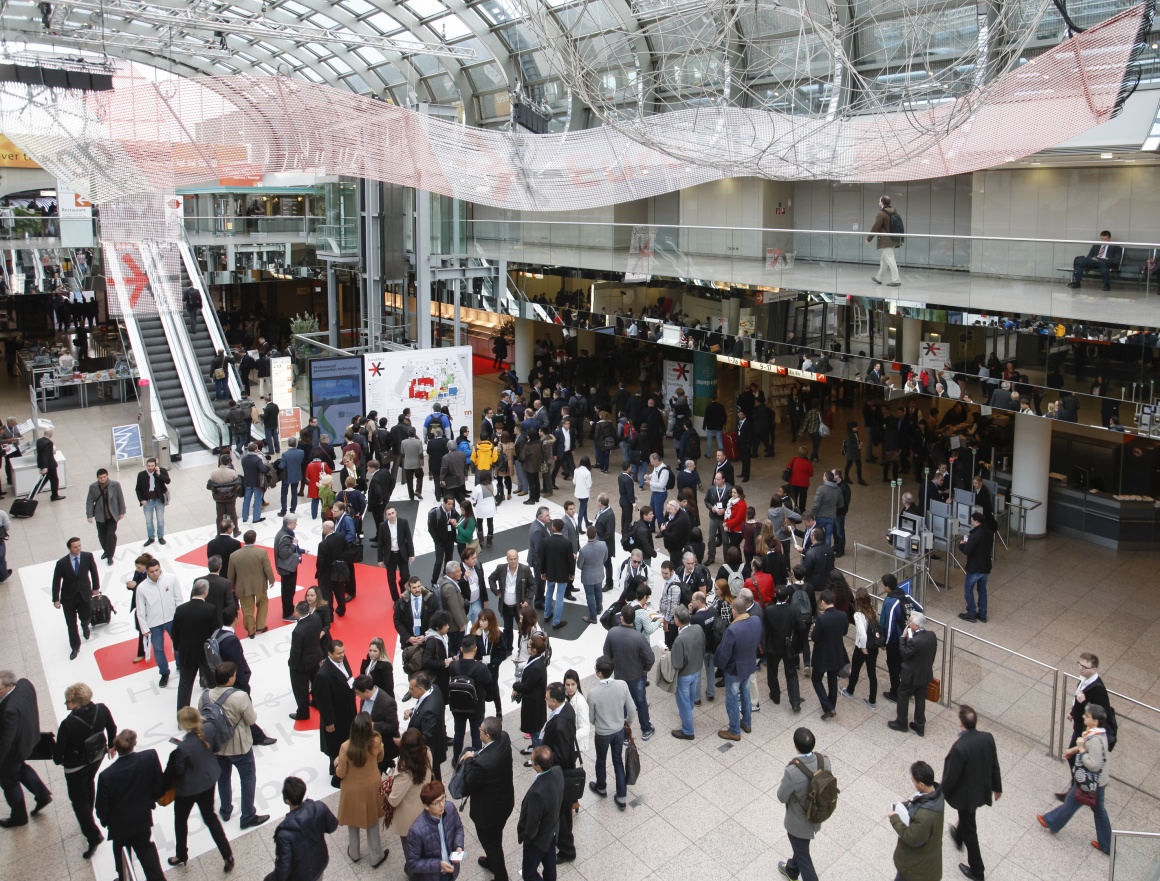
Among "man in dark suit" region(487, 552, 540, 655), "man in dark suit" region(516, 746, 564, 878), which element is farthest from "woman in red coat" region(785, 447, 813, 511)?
"man in dark suit" region(516, 746, 564, 878)

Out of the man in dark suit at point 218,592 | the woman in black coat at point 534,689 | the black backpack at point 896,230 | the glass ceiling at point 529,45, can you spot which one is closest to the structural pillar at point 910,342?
Result: the black backpack at point 896,230

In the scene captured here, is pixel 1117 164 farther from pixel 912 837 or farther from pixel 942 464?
pixel 912 837

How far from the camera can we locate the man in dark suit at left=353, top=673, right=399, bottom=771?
257 inches

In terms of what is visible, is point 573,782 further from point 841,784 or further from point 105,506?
Result: point 105,506

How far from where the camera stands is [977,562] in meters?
10.6

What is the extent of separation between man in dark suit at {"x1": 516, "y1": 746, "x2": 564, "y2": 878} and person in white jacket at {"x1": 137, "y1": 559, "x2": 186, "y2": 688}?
4.44 m

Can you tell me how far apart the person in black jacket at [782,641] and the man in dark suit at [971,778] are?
2181 mm

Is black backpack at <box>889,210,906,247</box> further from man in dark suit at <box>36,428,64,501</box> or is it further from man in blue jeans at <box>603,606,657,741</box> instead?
man in dark suit at <box>36,428,64,501</box>

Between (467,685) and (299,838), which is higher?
(467,685)

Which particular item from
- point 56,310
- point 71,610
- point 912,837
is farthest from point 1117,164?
point 56,310

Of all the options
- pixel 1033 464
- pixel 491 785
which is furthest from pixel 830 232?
pixel 491 785

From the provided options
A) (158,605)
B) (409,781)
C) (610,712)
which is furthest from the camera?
(158,605)

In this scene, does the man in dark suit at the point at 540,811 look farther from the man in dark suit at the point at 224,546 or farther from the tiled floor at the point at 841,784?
the man in dark suit at the point at 224,546

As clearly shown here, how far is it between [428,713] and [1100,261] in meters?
9.31
